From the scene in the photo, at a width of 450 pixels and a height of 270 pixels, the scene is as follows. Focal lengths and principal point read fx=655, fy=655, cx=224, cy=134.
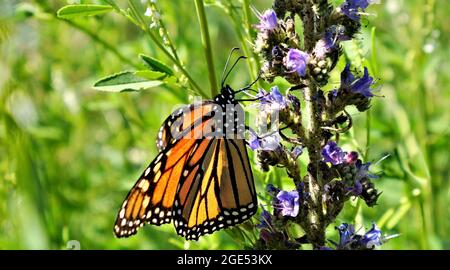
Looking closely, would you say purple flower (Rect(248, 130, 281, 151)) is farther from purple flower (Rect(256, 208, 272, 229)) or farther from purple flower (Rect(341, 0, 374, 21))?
purple flower (Rect(341, 0, 374, 21))

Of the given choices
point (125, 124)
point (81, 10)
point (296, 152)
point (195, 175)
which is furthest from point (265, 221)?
point (125, 124)

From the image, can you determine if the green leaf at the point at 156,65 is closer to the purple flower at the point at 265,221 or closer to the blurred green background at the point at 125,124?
the blurred green background at the point at 125,124

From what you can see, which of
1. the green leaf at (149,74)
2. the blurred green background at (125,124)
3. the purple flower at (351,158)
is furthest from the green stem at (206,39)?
the purple flower at (351,158)

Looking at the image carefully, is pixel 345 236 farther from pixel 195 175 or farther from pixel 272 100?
pixel 195 175
